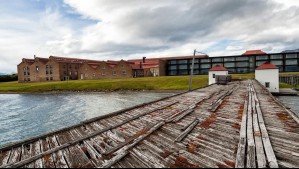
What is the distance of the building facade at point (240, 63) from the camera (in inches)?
3078

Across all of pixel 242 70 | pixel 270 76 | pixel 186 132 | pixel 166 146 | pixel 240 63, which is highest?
pixel 240 63

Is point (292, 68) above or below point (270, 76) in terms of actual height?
above

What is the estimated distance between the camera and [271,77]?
126 ft

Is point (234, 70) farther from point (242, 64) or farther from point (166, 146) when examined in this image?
point (166, 146)

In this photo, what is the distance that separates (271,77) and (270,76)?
268mm

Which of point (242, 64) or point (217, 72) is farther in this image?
point (242, 64)

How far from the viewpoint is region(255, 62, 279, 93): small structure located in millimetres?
37844

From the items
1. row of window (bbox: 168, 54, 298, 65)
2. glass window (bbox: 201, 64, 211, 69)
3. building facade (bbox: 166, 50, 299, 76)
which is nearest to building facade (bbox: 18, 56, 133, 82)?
building facade (bbox: 166, 50, 299, 76)

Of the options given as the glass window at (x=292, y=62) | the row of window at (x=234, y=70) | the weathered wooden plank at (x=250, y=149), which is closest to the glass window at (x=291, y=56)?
the glass window at (x=292, y=62)

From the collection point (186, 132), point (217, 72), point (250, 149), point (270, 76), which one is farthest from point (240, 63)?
point (250, 149)

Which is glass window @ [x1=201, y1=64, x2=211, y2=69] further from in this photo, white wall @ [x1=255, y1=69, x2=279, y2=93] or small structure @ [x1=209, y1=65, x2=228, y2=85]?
white wall @ [x1=255, y1=69, x2=279, y2=93]

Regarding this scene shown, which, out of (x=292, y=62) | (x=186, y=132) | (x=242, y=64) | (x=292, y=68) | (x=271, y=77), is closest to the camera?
(x=186, y=132)

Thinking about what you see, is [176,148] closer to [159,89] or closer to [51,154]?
[51,154]

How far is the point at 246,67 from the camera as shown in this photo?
84688 mm
